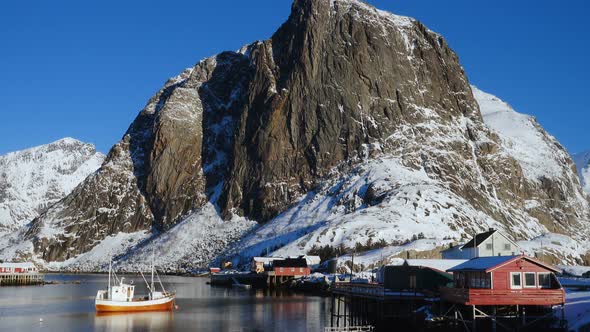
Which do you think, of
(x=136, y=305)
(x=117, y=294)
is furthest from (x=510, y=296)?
(x=117, y=294)

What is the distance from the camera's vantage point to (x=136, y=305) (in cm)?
9331

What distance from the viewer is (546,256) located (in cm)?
14938

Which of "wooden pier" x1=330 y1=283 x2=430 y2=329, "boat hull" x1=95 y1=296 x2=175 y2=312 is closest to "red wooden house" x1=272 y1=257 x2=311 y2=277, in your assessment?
"boat hull" x1=95 y1=296 x2=175 y2=312

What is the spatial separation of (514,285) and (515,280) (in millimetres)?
439

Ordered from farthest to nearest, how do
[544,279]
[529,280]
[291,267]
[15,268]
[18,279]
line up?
[15,268] < [18,279] < [291,267] < [544,279] < [529,280]

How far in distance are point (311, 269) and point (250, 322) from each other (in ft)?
252

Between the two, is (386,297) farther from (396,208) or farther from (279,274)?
(396,208)

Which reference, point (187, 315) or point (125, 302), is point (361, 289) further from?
point (125, 302)

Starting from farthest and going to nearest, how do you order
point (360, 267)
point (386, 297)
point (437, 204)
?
point (437, 204) → point (360, 267) → point (386, 297)

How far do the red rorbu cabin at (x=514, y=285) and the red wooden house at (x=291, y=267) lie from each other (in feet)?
282

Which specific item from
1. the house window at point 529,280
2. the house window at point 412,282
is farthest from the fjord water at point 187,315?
the house window at point 529,280

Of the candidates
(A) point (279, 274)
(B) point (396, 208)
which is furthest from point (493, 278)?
(B) point (396, 208)

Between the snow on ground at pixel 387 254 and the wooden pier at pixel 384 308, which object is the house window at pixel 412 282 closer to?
the wooden pier at pixel 384 308

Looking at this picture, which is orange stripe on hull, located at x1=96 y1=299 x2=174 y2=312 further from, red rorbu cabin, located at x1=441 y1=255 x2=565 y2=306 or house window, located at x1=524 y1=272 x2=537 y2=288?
house window, located at x1=524 y1=272 x2=537 y2=288
